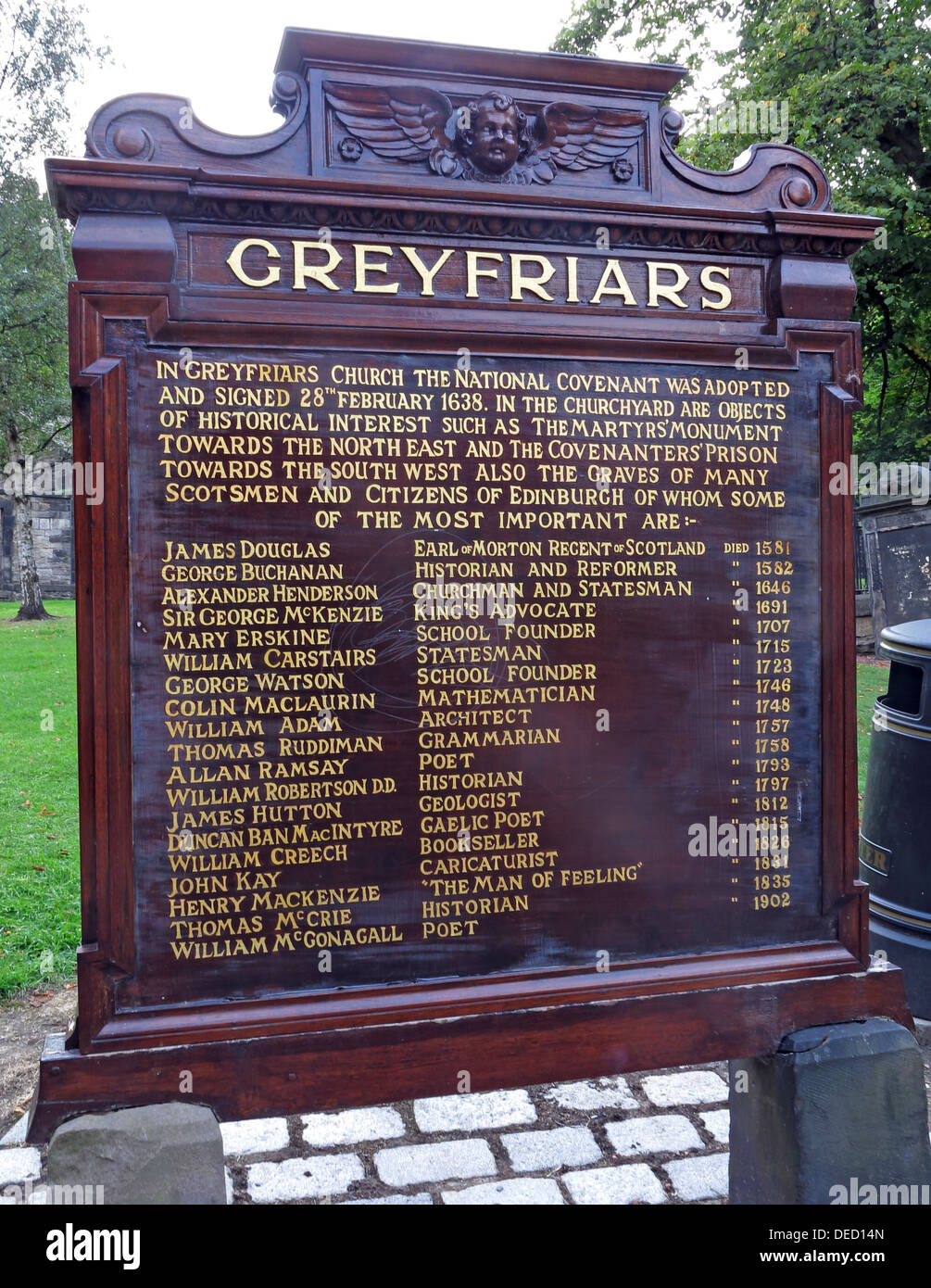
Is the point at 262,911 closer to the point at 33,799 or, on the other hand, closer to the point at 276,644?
the point at 276,644

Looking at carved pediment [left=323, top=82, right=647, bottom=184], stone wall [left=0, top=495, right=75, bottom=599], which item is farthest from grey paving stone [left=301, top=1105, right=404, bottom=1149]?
stone wall [left=0, top=495, right=75, bottom=599]

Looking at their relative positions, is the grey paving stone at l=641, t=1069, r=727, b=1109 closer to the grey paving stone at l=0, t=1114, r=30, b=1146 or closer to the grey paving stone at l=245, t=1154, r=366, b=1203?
the grey paving stone at l=245, t=1154, r=366, b=1203

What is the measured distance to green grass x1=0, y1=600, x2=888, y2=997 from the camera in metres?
5.31

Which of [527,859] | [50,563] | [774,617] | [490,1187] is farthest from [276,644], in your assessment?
[50,563]

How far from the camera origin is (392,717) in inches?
112

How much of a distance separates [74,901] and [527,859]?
400cm

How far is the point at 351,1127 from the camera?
4000mm

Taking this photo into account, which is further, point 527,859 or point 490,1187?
point 490,1187

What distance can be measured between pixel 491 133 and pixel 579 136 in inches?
12.1

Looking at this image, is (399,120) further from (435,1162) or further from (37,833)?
(37,833)

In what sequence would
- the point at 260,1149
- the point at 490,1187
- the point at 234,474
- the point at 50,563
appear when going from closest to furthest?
the point at 234,474 → the point at 490,1187 → the point at 260,1149 → the point at 50,563

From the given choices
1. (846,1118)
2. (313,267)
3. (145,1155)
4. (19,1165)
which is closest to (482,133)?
(313,267)

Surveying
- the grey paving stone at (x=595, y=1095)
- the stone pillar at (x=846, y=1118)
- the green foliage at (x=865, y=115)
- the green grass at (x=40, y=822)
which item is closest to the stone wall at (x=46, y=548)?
the green grass at (x=40, y=822)

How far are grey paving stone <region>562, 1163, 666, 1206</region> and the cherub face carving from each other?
11.4 feet
